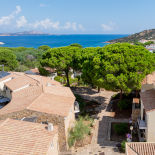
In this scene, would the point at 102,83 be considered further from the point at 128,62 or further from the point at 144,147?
the point at 144,147

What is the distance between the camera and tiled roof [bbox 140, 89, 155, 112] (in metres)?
14.5

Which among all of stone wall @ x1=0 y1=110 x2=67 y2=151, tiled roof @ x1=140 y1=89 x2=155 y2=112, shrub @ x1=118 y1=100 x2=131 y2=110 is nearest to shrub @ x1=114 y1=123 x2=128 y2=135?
tiled roof @ x1=140 y1=89 x2=155 y2=112

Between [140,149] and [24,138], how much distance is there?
8.32 meters

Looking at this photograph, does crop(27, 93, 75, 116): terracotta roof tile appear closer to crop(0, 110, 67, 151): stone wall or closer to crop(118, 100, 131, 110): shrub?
crop(0, 110, 67, 151): stone wall

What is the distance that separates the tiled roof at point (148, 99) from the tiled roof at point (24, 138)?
7.94m

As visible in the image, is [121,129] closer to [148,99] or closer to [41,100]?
[148,99]

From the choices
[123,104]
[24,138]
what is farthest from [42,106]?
[123,104]

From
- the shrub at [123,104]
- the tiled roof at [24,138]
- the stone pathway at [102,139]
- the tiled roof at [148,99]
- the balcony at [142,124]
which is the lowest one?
the stone pathway at [102,139]

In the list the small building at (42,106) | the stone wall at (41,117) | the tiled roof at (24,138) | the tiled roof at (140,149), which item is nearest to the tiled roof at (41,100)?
the small building at (42,106)

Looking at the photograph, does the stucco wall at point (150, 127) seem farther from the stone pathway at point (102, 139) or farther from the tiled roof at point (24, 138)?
the tiled roof at point (24, 138)

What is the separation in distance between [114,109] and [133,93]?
15.6 feet

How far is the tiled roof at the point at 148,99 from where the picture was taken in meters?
14.5

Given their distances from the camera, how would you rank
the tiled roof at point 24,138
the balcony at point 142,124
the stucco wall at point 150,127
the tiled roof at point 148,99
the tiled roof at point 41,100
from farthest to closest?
the balcony at point 142,124, the tiled roof at point 41,100, the tiled roof at point 148,99, the stucco wall at point 150,127, the tiled roof at point 24,138

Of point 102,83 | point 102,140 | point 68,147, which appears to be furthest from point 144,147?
point 102,83
